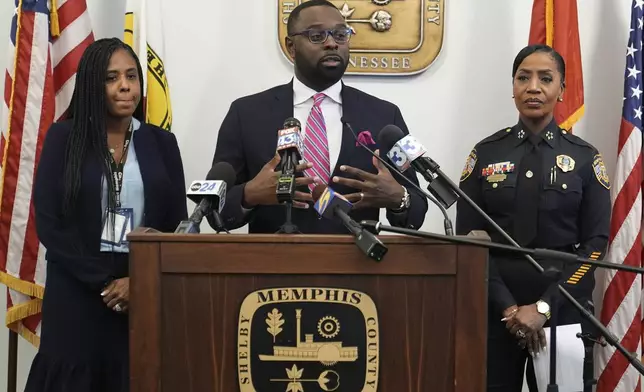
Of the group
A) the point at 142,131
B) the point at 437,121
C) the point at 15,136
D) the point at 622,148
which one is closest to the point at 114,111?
the point at 142,131

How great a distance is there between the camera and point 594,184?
2.36 m

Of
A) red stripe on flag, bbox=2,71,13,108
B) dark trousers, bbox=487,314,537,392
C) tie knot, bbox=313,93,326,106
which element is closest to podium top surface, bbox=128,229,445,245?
tie knot, bbox=313,93,326,106

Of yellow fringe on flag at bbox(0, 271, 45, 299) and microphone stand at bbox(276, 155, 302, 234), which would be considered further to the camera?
yellow fringe on flag at bbox(0, 271, 45, 299)

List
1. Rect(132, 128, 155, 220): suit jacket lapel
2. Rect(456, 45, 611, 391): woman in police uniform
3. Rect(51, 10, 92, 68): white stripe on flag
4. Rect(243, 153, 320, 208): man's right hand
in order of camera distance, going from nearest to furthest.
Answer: Rect(243, 153, 320, 208): man's right hand < Rect(132, 128, 155, 220): suit jacket lapel < Rect(456, 45, 611, 391): woman in police uniform < Rect(51, 10, 92, 68): white stripe on flag

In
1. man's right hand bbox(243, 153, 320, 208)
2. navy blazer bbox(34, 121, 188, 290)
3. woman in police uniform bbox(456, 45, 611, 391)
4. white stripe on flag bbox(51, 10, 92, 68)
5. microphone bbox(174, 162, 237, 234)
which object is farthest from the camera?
white stripe on flag bbox(51, 10, 92, 68)

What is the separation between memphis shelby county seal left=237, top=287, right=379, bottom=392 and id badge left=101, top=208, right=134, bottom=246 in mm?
797

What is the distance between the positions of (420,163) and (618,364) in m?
1.80

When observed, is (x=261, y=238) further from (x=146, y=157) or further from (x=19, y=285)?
(x=19, y=285)

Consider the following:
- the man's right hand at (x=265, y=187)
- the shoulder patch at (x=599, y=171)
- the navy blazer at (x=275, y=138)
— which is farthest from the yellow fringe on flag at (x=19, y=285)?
the shoulder patch at (x=599, y=171)

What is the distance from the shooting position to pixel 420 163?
152 centimetres

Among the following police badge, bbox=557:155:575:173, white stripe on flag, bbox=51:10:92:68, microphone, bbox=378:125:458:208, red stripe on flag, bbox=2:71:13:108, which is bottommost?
microphone, bbox=378:125:458:208

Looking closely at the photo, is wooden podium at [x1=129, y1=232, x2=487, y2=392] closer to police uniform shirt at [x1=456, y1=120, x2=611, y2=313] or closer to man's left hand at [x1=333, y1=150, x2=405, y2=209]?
man's left hand at [x1=333, y1=150, x2=405, y2=209]

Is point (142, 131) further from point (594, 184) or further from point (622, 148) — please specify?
point (622, 148)

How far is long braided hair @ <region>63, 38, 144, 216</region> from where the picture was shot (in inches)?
80.6
